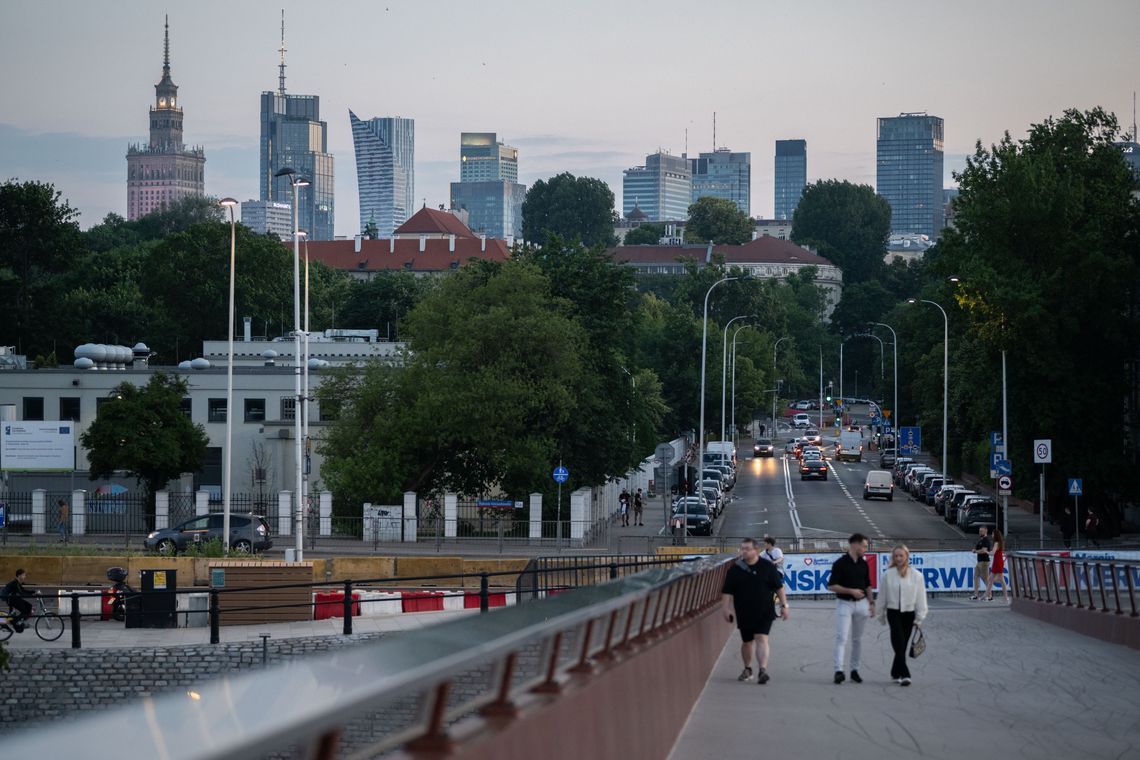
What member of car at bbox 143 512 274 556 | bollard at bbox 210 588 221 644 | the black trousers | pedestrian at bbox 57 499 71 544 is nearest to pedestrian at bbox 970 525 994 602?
bollard at bbox 210 588 221 644

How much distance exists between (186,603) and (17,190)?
86.7 m

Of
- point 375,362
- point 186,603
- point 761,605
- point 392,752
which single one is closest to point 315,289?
point 375,362

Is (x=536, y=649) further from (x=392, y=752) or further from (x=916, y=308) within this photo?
(x=916, y=308)

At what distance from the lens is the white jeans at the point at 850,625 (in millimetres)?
15298

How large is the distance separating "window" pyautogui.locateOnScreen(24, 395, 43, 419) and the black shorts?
56.2 m

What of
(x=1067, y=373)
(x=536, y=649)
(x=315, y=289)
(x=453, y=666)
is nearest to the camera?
(x=453, y=666)

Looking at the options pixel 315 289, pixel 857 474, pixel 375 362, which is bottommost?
pixel 857 474

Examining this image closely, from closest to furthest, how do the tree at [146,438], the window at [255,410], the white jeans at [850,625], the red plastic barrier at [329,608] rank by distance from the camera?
the white jeans at [850,625]
the red plastic barrier at [329,608]
the tree at [146,438]
the window at [255,410]

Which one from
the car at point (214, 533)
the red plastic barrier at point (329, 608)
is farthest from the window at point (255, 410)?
the red plastic barrier at point (329, 608)

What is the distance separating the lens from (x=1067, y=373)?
54.8 meters

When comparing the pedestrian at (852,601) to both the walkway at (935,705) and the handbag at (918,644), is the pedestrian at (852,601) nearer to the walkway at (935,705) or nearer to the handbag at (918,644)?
the walkway at (935,705)

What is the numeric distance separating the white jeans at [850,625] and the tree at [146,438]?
42705 mm

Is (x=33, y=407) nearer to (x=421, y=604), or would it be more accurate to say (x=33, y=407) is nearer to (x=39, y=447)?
(x=39, y=447)

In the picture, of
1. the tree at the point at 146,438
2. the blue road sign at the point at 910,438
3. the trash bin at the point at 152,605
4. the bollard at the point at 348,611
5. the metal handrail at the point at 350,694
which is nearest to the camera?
the metal handrail at the point at 350,694
